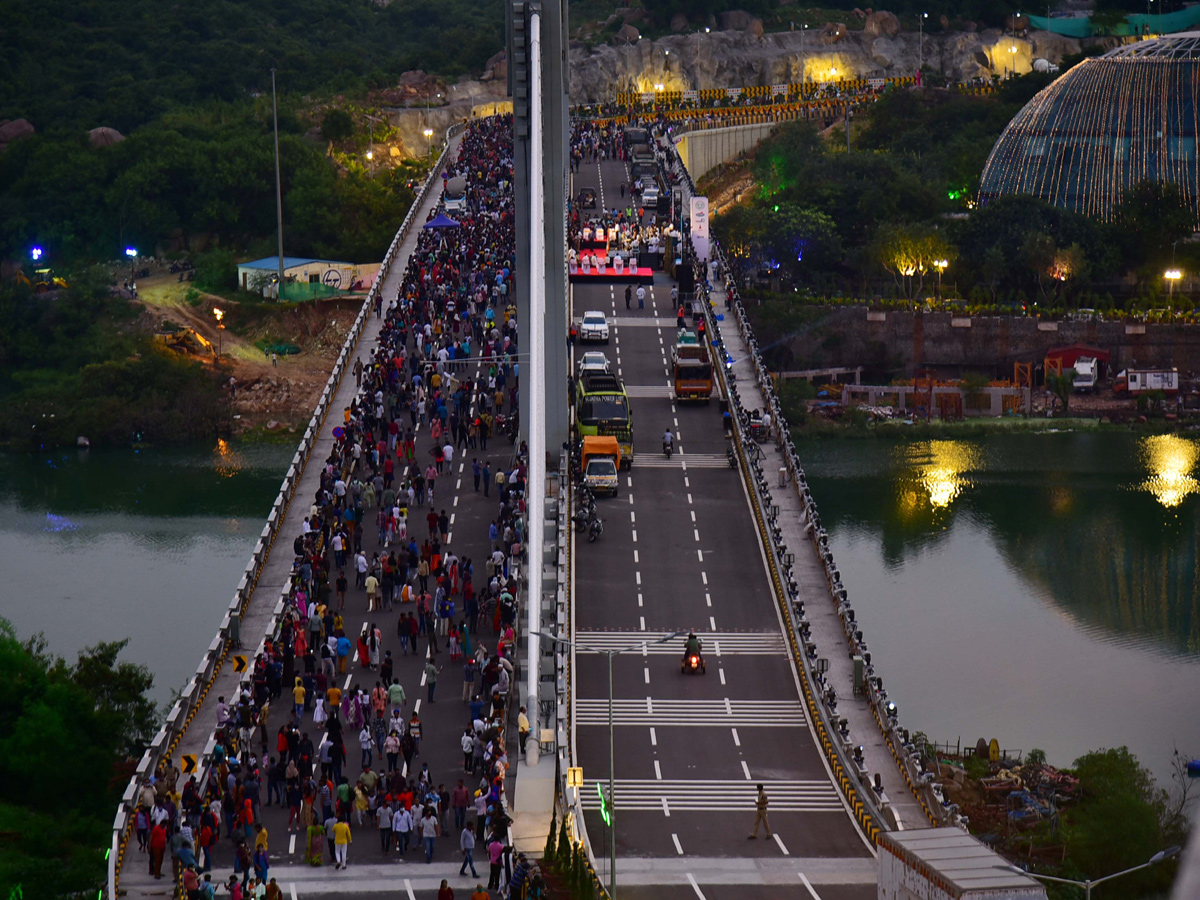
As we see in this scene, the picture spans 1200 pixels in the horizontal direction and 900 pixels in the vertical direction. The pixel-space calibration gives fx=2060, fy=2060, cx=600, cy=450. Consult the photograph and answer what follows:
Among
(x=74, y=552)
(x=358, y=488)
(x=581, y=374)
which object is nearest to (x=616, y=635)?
(x=358, y=488)

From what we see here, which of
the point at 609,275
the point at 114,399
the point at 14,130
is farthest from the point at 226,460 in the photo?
the point at 14,130

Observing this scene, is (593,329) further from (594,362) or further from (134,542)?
(134,542)

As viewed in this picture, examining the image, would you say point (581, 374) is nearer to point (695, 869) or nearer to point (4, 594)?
point (4, 594)

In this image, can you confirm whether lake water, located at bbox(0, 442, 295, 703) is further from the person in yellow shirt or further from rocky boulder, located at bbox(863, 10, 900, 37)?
rocky boulder, located at bbox(863, 10, 900, 37)

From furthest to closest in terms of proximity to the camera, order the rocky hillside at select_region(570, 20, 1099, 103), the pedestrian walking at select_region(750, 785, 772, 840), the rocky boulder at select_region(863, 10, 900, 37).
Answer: the rocky boulder at select_region(863, 10, 900, 37) → the rocky hillside at select_region(570, 20, 1099, 103) → the pedestrian walking at select_region(750, 785, 772, 840)

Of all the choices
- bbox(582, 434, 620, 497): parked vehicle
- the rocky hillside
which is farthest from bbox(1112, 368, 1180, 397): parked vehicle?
the rocky hillside

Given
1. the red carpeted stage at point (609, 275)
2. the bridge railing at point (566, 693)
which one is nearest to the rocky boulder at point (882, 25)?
the red carpeted stage at point (609, 275)

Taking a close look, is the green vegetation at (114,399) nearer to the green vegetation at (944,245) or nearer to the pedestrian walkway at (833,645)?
the green vegetation at (944,245)
